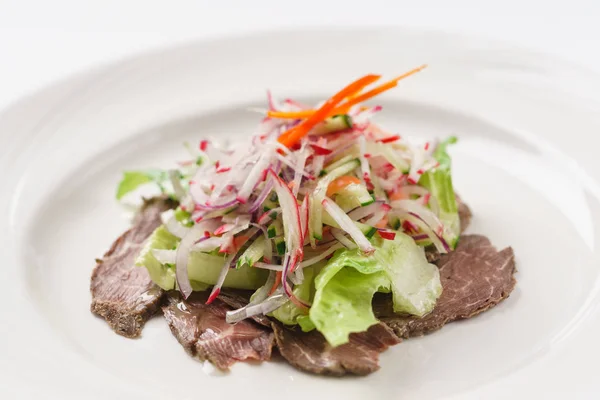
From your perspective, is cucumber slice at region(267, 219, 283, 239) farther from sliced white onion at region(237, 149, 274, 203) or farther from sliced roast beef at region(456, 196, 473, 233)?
sliced roast beef at region(456, 196, 473, 233)

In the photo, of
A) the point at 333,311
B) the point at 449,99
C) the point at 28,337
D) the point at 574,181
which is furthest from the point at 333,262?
the point at 449,99

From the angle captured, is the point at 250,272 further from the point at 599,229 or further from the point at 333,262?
the point at 599,229

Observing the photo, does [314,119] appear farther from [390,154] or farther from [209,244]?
[209,244]

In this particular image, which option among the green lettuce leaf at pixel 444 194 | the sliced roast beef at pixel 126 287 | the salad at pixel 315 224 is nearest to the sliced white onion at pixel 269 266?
the salad at pixel 315 224

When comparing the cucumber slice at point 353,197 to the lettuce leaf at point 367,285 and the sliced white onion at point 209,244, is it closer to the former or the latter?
the lettuce leaf at point 367,285

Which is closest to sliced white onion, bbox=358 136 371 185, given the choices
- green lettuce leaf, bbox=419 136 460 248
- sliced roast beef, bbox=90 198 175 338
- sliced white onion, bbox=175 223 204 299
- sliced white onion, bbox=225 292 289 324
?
green lettuce leaf, bbox=419 136 460 248

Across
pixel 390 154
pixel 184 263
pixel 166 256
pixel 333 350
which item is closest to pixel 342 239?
pixel 333 350
